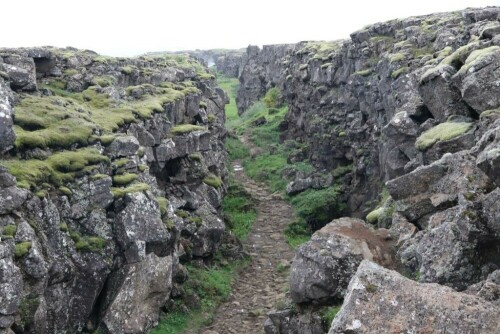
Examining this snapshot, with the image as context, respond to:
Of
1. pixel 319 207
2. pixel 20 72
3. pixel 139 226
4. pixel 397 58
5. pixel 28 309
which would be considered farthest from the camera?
pixel 319 207

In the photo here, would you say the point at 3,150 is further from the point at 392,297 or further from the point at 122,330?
the point at 392,297

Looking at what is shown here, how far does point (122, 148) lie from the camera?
3139cm

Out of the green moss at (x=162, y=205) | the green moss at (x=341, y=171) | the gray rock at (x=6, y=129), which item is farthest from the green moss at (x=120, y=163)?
the green moss at (x=341, y=171)

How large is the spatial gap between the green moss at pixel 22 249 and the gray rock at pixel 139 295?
5498mm

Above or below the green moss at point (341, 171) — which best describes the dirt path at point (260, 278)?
below

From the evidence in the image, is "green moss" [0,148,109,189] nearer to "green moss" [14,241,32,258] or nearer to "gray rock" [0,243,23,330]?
"green moss" [14,241,32,258]

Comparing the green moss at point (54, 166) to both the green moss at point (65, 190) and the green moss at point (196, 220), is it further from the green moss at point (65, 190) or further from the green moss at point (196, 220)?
the green moss at point (196, 220)

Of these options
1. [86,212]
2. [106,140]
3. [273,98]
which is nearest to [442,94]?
[106,140]

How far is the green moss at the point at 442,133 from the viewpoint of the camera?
934 inches

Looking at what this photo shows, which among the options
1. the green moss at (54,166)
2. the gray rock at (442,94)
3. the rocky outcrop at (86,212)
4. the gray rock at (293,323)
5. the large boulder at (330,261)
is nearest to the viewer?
the gray rock at (293,323)

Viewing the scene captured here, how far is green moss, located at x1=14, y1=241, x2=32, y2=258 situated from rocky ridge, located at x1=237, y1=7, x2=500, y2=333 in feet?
36.4

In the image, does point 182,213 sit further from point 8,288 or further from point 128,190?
point 8,288

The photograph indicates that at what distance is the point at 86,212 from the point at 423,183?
1663 centimetres

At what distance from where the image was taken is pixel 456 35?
128ft
